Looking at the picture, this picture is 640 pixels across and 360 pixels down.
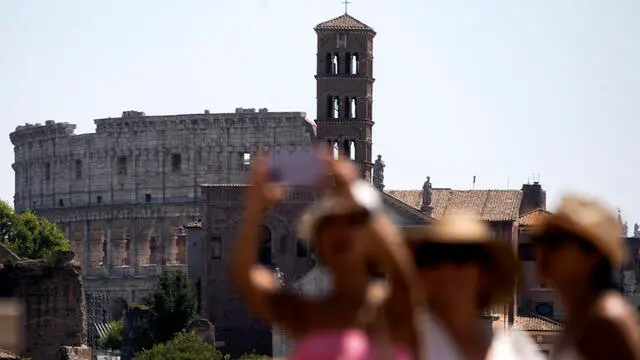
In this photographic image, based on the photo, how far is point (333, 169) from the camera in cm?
617

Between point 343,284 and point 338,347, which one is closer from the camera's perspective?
point 338,347

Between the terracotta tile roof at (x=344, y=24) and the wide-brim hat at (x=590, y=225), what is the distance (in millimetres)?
75091

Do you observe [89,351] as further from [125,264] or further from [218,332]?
[125,264]

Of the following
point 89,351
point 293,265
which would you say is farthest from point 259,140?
point 89,351

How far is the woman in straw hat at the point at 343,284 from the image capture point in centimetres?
600

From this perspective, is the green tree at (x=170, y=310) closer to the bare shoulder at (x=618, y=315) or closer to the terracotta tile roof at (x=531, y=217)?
the terracotta tile roof at (x=531, y=217)

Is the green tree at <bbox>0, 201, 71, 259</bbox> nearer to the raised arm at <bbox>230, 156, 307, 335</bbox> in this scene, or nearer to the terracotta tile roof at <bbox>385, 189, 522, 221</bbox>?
the terracotta tile roof at <bbox>385, 189, 522, 221</bbox>

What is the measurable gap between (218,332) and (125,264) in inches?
1701

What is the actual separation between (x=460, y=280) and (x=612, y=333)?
1.79 ft

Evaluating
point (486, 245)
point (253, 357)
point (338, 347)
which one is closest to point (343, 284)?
point (338, 347)

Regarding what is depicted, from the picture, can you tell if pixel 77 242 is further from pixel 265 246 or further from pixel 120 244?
pixel 265 246

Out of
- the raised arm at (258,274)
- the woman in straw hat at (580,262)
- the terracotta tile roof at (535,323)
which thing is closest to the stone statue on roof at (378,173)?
the terracotta tile roof at (535,323)

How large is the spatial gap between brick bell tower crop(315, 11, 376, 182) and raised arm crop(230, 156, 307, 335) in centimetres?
7329

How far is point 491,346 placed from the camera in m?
6.45
